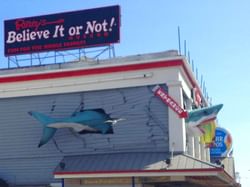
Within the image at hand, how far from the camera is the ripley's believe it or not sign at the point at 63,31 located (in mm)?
25188

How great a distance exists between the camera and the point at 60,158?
2348 cm

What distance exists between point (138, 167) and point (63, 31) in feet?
29.9

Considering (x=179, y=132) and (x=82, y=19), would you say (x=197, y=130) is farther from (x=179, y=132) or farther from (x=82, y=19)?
(x=82, y=19)

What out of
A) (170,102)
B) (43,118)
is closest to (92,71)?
(43,118)

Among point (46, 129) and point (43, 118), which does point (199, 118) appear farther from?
point (43, 118)

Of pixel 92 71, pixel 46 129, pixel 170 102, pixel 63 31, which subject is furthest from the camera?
pixel 63 31

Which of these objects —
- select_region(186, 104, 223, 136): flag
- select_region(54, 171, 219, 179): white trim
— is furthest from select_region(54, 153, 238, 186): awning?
select_region(186, 104, 223, 136): flag

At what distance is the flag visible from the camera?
76.7 ft

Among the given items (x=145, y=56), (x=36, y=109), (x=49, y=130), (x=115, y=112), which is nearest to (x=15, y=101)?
(x=36, y=109)

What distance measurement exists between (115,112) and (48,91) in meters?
3.59

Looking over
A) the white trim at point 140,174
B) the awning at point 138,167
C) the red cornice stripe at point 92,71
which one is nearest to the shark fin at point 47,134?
the awning at point 138,167

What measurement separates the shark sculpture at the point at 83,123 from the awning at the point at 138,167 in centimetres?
122

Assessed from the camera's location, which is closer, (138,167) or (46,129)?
(138,167)

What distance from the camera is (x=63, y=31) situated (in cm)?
2594
